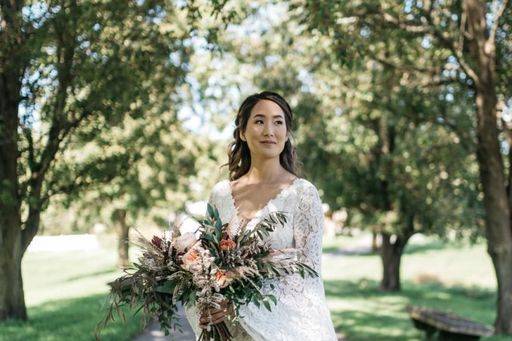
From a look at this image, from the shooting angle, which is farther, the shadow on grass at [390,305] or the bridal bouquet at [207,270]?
the shadow on grass at [390,305]

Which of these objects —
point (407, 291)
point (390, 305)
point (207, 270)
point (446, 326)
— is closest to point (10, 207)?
point (446, 326)

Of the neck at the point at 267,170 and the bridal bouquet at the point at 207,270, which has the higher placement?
the neck at the point at 267,170

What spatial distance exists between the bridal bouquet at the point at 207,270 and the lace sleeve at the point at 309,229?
132 mm

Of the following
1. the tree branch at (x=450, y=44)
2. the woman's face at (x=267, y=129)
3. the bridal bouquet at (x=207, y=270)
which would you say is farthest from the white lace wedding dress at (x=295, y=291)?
the tree branch at (x=450, y=44)

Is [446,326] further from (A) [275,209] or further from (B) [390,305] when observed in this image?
(A) [275,209]

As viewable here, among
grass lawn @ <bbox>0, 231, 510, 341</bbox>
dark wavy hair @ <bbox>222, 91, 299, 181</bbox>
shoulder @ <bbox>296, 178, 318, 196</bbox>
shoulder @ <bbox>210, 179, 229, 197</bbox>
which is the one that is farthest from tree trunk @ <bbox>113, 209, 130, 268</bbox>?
shoulder @ <bbox>296, 178, 318, 196</bbox>

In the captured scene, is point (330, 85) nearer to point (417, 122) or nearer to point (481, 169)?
point (417, 122)

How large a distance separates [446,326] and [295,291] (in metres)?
7.08

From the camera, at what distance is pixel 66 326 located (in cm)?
1042

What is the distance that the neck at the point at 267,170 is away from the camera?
12.1ft

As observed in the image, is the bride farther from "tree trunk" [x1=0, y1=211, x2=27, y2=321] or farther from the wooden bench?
"tree trunk" [x1=0, y1=211, x2=27, y2=321]

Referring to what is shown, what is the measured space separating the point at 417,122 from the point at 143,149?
5.21 meters

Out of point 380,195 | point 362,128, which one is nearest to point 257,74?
point 362,128

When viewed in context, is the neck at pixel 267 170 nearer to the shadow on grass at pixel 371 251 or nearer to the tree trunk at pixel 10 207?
the tree trunk at pixel 10 207
